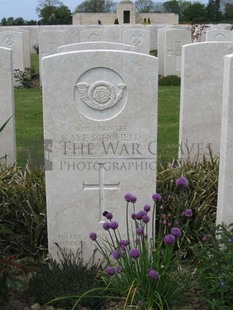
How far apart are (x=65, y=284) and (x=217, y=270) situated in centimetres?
96

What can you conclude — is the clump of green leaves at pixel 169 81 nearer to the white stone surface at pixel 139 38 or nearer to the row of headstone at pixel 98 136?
the white stone surface at pixel 139 38

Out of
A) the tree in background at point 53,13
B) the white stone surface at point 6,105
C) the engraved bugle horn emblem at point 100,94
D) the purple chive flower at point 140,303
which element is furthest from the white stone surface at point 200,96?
the tree in background at point 53,13

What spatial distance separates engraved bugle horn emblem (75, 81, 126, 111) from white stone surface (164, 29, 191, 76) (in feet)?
38.8

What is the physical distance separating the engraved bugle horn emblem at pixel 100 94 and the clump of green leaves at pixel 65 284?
109 centimetres

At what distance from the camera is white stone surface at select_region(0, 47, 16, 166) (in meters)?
5.25

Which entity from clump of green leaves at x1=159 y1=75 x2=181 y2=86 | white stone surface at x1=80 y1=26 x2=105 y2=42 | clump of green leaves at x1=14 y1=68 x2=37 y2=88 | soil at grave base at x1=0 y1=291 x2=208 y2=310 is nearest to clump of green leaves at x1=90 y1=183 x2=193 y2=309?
soil at grave base at x1=0 y1=291 x2=208 y2=310

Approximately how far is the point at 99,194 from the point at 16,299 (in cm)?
91

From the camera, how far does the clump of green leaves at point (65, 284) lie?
3359 millimetres

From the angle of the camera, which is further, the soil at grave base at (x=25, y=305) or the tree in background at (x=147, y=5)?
the tree in background at (x=147, y=5)

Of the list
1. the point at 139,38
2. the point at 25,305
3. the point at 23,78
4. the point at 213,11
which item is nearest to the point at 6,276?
the point at 25,305

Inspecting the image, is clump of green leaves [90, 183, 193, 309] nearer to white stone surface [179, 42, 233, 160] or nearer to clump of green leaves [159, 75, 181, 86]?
white stone surface [179, 42, 233, 160]

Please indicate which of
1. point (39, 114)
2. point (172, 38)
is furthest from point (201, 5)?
point (39, 114)

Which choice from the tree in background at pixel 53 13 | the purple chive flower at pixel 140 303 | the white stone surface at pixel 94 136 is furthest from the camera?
the tree in background at pixel 53 13

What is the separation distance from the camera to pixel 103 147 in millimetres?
3756
